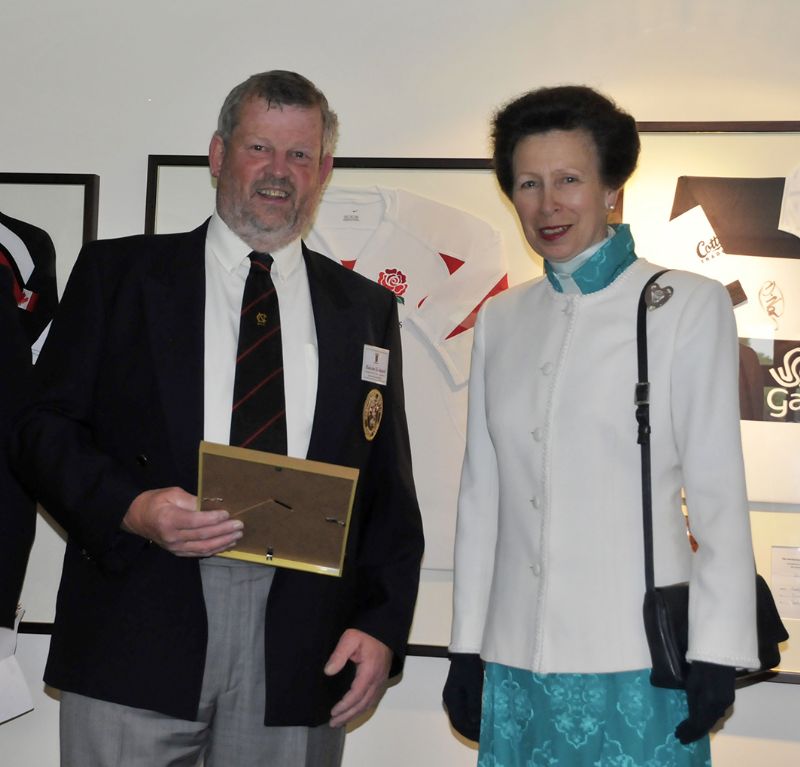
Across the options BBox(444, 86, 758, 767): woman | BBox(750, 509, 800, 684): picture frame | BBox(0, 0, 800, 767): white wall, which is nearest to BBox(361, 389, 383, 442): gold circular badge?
BBox(444, 86, 758, 767): woman

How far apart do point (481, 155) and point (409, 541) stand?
1315 mm

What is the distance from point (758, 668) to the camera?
1.79 m

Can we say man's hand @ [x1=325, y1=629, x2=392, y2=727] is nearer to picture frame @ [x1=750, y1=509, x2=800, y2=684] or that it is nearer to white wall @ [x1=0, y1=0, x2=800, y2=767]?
white wall @ [x1=0, y1=0, x2=800, y2=767]

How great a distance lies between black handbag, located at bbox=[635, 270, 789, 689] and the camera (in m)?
1.75

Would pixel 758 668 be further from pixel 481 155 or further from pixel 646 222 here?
pixel 481 155

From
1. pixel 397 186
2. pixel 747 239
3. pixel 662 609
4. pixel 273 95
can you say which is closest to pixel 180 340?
pixel 273 95

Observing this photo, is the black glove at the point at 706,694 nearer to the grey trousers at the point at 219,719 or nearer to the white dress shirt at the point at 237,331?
the grey trousers at the point at 219,719

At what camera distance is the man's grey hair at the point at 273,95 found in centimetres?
233

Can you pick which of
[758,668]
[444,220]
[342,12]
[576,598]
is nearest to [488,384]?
[576,598]

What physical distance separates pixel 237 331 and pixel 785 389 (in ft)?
5.05

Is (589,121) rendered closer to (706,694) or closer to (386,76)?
(706,694)

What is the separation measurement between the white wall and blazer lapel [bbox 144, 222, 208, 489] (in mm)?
1071

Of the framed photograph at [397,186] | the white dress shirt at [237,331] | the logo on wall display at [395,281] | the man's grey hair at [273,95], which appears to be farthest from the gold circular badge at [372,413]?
the framed photograph at [397,186]

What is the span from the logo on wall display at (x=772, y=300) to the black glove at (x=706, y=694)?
1.38m
